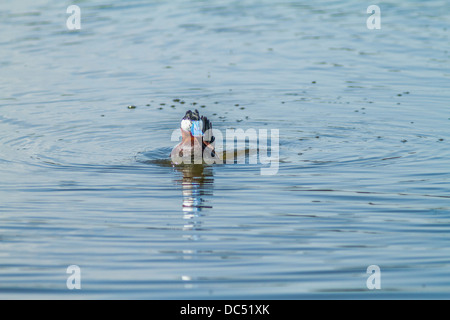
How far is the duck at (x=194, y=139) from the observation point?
11.4m

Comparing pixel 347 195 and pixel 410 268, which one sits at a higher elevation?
pixel 347 195

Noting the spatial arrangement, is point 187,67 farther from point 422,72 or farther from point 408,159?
point 408,159

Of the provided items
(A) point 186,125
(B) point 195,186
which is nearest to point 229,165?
(A) point 186,125

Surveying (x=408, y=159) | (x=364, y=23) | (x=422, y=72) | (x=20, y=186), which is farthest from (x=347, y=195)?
(x=364, y=23)

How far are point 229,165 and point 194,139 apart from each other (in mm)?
660

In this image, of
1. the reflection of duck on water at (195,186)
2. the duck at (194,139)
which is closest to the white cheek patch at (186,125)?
the duck at (194,139)

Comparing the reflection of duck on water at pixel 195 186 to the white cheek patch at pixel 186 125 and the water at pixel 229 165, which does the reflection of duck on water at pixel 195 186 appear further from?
the white cheek patch at pixel 186 125

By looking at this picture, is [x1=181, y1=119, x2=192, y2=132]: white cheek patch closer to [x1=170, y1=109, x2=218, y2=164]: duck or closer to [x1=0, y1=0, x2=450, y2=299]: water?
[x1=170, y1=109, x2=218, y2=164]: duck

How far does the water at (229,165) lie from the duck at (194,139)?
0.33 meters

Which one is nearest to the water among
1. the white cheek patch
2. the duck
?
the duck

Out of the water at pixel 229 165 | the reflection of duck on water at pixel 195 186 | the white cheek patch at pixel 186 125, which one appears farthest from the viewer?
the white cheek patch at pixel 186 125

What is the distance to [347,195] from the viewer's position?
990 cm

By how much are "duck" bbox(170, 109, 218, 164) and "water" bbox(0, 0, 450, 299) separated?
1.08 feet
